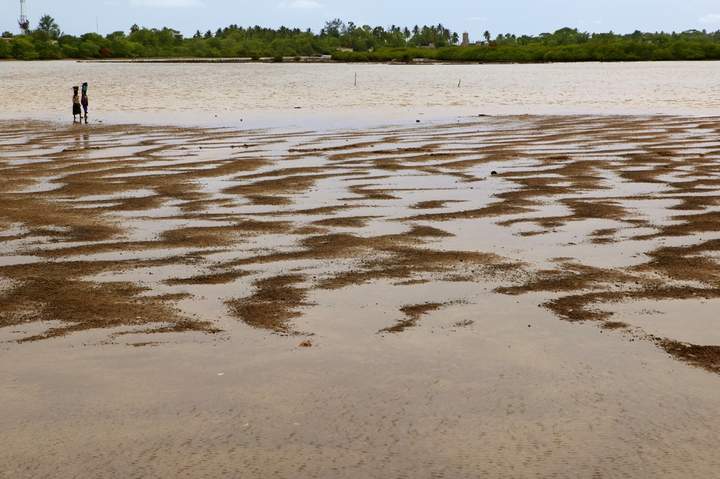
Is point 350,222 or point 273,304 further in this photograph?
point 350,222

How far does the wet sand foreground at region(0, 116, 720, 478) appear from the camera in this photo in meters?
5.09

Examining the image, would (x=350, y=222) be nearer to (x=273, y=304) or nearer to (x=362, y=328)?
(x=273, y=304)

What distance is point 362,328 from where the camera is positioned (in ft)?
23.6

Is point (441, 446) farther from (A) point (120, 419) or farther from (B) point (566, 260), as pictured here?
(B) point (566, 260)

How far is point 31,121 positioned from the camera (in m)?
32.0

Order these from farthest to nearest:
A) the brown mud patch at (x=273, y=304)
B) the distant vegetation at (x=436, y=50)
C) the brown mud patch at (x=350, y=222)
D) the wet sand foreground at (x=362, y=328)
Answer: the distant vegetation at (x=436, y=50)
the brown mud patch at (x=350, y=222)
the brown mud patch at (x=273, y=304)
the wet sand foreground at (x=362, y=328)

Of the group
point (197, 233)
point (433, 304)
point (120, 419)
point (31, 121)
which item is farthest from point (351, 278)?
point (31, 121)

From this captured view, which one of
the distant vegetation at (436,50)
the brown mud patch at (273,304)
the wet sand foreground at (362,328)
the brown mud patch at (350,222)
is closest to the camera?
the wet sand foreground at (362,328)

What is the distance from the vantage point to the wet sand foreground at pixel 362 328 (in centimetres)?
509

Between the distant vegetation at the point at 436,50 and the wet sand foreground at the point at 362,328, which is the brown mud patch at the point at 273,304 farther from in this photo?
the distant vegetation at the point at 436,50

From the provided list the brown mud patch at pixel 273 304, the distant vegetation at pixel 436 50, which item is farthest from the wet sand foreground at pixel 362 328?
the distant vegetation at pixel 436 50

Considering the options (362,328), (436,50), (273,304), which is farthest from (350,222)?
(436,50)

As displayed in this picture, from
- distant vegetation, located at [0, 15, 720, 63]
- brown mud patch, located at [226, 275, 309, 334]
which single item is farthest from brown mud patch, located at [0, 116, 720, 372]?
distant vegetation, located at [0, 15, 720, 63]

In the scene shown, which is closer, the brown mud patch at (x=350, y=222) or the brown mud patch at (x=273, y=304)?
the brown mud patch at (x=273, y=304)
